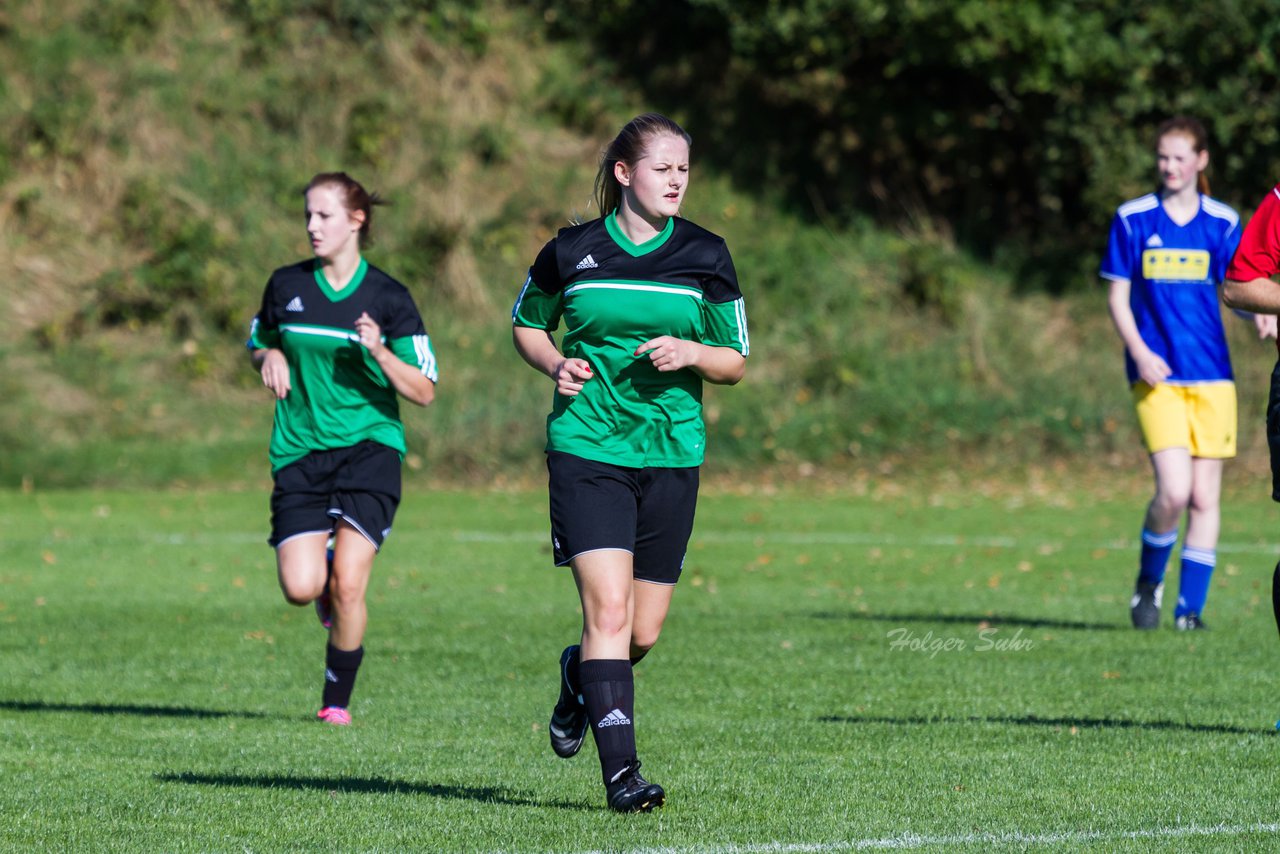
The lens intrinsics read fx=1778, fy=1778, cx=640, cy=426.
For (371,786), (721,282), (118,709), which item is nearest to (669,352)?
(721,282)

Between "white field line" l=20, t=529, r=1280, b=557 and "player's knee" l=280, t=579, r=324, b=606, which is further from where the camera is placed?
"white field line" l=20, t=529, r=1280, b=557

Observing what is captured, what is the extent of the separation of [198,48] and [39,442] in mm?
8338

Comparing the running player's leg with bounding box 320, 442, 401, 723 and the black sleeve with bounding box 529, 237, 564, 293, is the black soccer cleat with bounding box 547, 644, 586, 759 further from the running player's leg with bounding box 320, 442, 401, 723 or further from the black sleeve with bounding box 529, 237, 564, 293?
the running player's leg with bounding box 320, 442, 401, 723

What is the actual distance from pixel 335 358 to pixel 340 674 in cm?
126

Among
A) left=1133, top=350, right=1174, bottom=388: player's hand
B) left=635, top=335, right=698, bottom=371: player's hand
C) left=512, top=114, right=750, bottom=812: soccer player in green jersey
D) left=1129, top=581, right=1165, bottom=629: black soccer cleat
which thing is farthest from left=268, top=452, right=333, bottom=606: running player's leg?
left=1129, top=581, right=1165, bottom=629: black soccer cleat

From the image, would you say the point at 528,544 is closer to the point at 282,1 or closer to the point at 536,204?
the point at 536,204

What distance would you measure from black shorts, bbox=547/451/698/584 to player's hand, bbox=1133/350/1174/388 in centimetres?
425

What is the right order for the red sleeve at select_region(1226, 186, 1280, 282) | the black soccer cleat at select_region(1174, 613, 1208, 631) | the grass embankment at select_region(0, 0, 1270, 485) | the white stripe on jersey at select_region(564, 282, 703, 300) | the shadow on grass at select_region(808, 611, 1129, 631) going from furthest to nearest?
1. the grass embankment at select_region(0, 0, 1270, 485)
2. the shadow on grass at select_region(808, 611, 1129, 631)
3. the black soccer cleat at select_region(1174, 613, 1208, 631)
4. the red sleeve at select_region(1226, 186, 1280, 282)
5. the white stripe on jersey at select_region(564, 282, 703, 300)

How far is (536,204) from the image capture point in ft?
83.6

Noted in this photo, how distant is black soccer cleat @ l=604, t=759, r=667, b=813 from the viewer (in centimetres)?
488

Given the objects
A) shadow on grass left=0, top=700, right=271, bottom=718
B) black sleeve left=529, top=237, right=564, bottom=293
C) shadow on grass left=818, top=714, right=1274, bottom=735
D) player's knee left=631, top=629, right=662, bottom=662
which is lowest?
shadow on grass left=0, top=700, right=271, bottom=718

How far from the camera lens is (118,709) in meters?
7.32

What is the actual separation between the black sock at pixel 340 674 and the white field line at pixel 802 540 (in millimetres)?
7364

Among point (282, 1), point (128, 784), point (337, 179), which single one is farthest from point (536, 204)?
point (128, 784)
